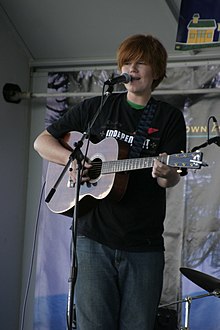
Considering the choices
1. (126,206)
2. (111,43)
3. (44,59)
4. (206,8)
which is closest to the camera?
(126,206)

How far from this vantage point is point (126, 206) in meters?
1.85

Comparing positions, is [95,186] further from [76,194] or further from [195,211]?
[195,211]

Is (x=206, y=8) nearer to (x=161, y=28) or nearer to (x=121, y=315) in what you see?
(x=161, y=28)

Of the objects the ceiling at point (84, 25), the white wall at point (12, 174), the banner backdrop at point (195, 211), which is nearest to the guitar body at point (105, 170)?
the banner backdrop at point (195, 211)

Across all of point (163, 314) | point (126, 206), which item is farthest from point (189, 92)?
Result: point (126, 206)

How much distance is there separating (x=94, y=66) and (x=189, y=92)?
0.71 metres

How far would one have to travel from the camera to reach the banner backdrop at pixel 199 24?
2977 millimetres

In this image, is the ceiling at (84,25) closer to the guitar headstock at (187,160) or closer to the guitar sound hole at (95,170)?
the guitar sound hole at (95,170)

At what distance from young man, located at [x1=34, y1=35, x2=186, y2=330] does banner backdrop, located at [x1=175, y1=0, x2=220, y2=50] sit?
43.7 inches

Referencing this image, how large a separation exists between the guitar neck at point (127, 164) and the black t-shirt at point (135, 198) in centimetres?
4

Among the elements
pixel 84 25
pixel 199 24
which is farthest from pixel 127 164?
pixel 84 25

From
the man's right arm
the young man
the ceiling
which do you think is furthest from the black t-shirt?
the ceiling

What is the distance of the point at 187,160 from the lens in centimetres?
167

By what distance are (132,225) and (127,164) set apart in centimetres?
22
